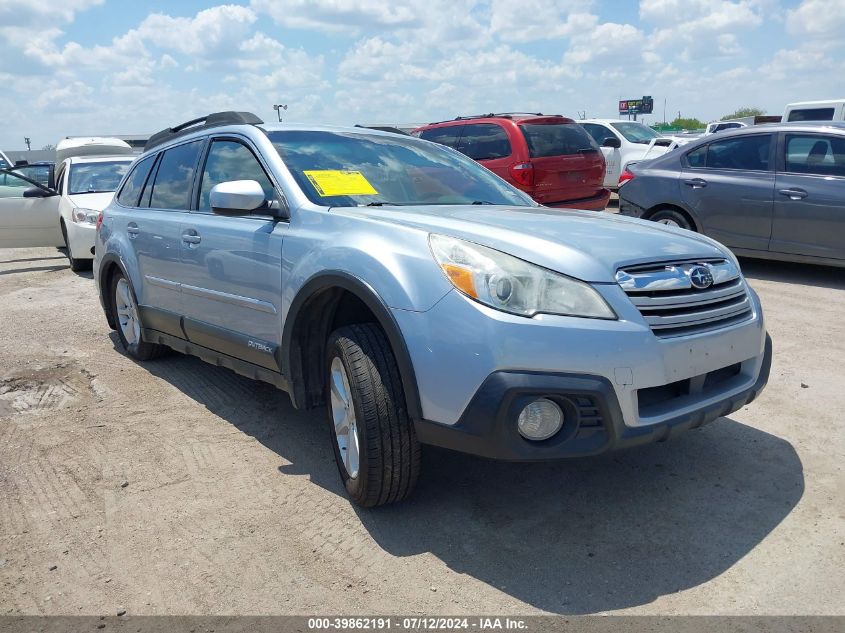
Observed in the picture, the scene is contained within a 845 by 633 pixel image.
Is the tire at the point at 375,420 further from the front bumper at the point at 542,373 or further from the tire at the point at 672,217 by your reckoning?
the tire at the point at 672,217

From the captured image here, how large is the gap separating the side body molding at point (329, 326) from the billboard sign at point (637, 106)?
60.9 m

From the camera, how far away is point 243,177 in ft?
13.5

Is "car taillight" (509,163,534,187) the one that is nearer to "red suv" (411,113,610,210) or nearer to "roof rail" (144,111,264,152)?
"red suv" (411,113,610,210)

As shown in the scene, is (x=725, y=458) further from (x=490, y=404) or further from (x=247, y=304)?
(x=247, y=304)

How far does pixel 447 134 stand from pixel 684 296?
351 inches

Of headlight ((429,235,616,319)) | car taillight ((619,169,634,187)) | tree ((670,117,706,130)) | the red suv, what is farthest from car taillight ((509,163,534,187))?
tree ((670,117,706,130))

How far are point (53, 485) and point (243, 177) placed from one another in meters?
1.82

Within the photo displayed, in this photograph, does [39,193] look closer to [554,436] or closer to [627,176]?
[627,176]

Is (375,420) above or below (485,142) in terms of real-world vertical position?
below

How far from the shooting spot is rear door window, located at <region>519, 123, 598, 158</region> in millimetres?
10172

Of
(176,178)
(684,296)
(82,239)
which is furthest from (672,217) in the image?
(82,239)

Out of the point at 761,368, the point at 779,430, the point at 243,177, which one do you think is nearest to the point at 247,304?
the point at 243,177

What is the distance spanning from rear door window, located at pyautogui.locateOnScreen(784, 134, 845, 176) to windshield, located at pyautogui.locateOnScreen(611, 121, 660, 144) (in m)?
7.64

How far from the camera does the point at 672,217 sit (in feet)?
28.0
